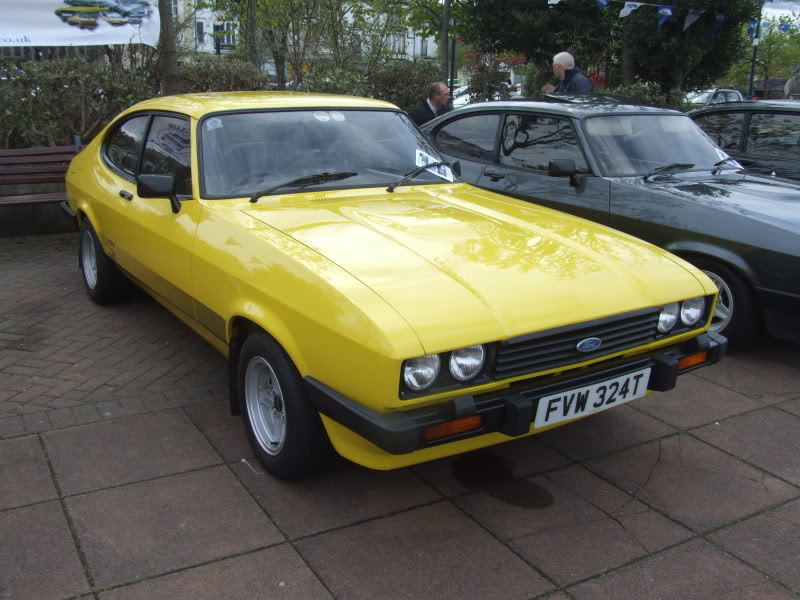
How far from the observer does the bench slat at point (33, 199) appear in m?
7.36

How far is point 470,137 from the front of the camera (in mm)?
6492

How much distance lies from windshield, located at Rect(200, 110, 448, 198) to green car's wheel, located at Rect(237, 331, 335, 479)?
991mm

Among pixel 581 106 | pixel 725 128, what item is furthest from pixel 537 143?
pixel 725 128

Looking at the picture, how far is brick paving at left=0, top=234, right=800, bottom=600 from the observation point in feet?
8.70

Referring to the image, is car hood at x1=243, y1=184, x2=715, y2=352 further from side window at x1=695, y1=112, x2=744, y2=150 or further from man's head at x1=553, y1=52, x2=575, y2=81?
man's head at x1=553, y1=52, x2=575, y2=81

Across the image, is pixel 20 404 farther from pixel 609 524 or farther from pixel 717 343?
pixel 717 343

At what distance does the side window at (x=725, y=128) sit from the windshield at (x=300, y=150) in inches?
142

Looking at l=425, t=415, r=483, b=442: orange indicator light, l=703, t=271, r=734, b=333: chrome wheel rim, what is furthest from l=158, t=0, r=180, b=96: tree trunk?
l=425, t=415, r=483, b=442: orange indicator light

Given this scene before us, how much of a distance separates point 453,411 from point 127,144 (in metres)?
3.44

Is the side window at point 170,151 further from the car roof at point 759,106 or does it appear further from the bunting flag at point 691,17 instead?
the bunting flag at point 691,17

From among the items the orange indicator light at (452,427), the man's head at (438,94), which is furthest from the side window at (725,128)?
the orange indicator light at (452,427)

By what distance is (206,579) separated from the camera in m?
2.63

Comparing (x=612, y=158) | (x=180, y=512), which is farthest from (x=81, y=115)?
(x=180, y=512)

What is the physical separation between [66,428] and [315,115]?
213 centimetres
